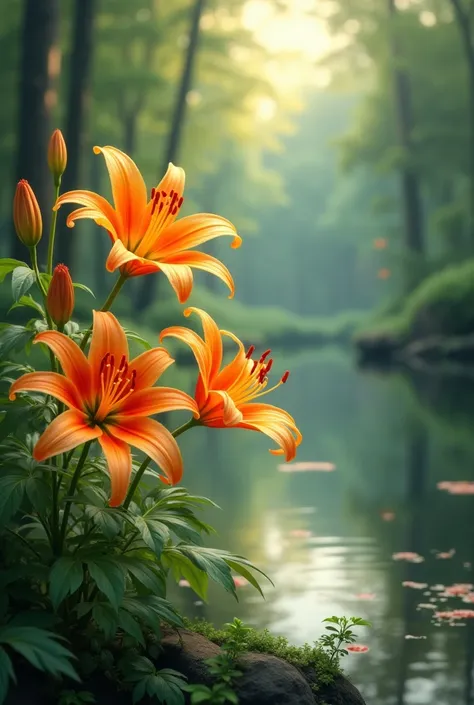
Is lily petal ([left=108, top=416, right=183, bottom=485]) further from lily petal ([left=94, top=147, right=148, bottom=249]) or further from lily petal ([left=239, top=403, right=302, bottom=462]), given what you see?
lily petal ([left=94, top=147, right=148, bottom=249])

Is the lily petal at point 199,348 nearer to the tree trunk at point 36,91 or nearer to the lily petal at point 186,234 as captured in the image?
the lily petal at point 186,234

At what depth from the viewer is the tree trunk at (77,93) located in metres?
14.7

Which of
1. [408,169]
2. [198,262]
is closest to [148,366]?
[198,262]

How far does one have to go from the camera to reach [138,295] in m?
22.3

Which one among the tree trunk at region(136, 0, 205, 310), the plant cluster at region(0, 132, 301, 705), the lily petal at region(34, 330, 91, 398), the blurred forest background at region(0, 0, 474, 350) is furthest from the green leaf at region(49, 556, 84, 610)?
the tree trunk at region(136, 0, 205, 310)

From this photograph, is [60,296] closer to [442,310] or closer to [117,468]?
[117,468]

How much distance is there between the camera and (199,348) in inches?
117

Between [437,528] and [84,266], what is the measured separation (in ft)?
82.5

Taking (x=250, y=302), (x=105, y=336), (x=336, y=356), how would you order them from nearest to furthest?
(x=105, y=336)
(x=336, y=356)
(x=250, y=302)

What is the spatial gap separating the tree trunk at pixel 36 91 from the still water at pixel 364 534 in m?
3.24

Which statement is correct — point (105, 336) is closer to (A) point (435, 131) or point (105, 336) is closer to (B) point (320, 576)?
(B) point (320, 576)

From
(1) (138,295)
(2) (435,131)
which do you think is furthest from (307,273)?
(1) (138,295)

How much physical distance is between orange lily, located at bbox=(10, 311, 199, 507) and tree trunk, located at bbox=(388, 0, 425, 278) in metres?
26.0

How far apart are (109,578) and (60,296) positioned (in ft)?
2.41
